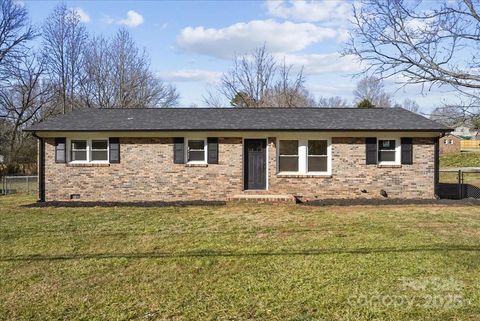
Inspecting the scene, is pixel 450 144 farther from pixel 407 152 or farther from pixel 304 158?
pixel 304 158

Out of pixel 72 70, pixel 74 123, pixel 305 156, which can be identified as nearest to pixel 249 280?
pixel 305 156

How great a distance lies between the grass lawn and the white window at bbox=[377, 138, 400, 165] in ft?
14.7

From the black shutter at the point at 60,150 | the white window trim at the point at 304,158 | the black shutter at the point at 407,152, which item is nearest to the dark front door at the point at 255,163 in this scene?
the white window trim at the point at 304,158

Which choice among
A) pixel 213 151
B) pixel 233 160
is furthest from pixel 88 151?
pixel 233 160

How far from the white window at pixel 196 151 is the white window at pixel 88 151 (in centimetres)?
319

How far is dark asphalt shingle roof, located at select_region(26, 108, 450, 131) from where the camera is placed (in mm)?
15094

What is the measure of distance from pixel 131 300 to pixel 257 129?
10.5 meters

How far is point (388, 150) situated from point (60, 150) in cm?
1243

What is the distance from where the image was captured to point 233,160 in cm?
1536

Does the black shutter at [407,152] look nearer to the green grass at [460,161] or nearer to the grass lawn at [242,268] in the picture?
the grass lawn at [242,268]

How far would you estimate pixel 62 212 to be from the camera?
12812 mm

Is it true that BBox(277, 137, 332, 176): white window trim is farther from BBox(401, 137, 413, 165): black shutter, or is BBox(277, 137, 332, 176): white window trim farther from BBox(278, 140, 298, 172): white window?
BBox(401, 137, 413, 165): black shutter

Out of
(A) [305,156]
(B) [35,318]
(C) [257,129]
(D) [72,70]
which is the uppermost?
(D) [72,70]

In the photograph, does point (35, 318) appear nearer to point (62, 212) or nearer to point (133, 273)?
point (133, 273)
